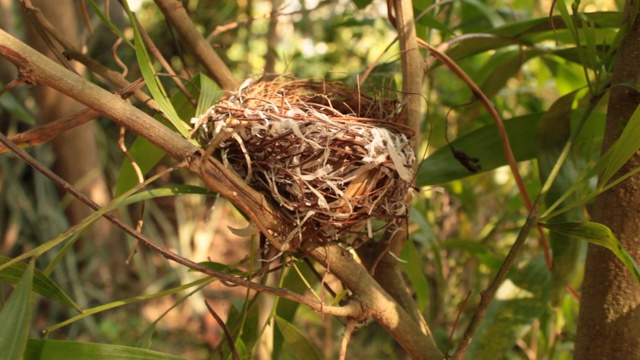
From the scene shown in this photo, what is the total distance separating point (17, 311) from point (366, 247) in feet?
1.02

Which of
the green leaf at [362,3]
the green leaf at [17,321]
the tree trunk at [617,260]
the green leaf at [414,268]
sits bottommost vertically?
the green leaf at [414,268]

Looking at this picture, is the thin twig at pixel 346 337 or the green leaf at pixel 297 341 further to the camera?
the green leaf at pixel 297 341

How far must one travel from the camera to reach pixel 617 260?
492mm

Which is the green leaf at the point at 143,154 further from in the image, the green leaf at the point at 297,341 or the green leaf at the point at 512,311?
the green leaf at the point at 512,311

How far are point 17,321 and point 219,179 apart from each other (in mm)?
130

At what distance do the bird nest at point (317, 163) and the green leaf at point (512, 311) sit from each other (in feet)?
0.67

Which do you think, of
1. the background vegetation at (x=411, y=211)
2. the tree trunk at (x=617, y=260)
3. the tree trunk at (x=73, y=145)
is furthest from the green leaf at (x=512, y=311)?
the tree trunk at (x=73, y=145)

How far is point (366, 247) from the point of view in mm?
558

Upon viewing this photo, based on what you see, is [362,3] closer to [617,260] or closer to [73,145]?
[617,260]

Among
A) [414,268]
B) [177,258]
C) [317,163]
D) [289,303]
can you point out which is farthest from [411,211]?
[177,258]

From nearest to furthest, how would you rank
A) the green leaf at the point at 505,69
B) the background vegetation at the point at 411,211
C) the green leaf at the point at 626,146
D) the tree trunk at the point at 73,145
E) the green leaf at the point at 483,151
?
the green leaf at the point at 626,146, the background vegetation at the point at 411,211, the green leaf at the point at 483,151, the green leaf at the point at 505,69, the tree trunk at the point at 73,145

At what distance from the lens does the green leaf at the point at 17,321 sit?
0.29 meters

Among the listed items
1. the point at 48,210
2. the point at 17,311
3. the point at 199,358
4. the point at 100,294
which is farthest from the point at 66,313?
the point at 17,311

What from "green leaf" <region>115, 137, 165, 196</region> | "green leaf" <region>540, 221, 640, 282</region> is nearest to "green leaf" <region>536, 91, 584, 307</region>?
"green leaf" <region>540, 221, 640, 282</region>
